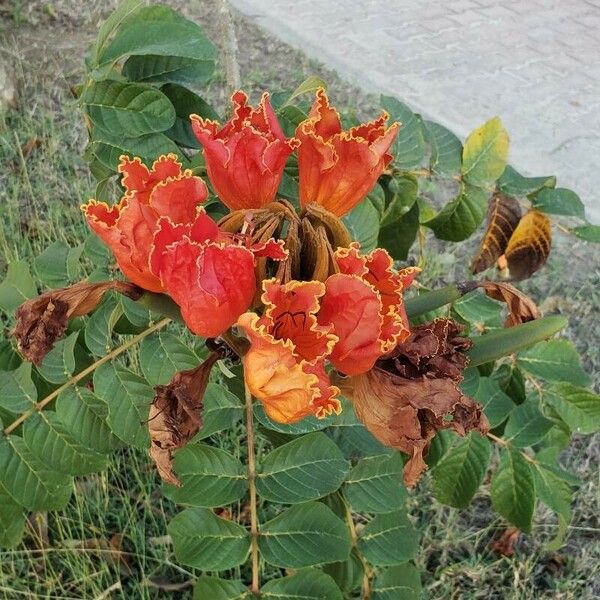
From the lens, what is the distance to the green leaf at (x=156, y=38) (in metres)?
1.17

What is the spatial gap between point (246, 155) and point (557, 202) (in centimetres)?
74

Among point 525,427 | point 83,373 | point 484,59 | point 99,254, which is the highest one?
point 99,254

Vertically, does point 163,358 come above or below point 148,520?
above

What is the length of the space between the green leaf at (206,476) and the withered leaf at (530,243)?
61 centimetres

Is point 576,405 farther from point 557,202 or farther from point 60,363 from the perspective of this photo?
point 60,363

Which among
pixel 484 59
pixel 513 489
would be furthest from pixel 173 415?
pixel 484 59

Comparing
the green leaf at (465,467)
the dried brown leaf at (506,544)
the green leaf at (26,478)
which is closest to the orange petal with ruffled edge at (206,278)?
the green leaf at (26,478)

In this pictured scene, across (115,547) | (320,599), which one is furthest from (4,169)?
(320,599)

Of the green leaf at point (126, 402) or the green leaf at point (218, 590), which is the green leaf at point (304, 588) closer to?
the green leaf at point (218, 590)

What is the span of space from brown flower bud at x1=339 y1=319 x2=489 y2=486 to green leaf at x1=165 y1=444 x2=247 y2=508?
14.2 inches

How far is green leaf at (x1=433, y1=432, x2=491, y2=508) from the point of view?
137 centimetres

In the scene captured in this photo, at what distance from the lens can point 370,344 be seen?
2.38 ft

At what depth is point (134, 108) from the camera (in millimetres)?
1193

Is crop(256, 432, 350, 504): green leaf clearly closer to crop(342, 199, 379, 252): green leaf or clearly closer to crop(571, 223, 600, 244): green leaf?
crop(342, 199, 379, 252): green leaf
